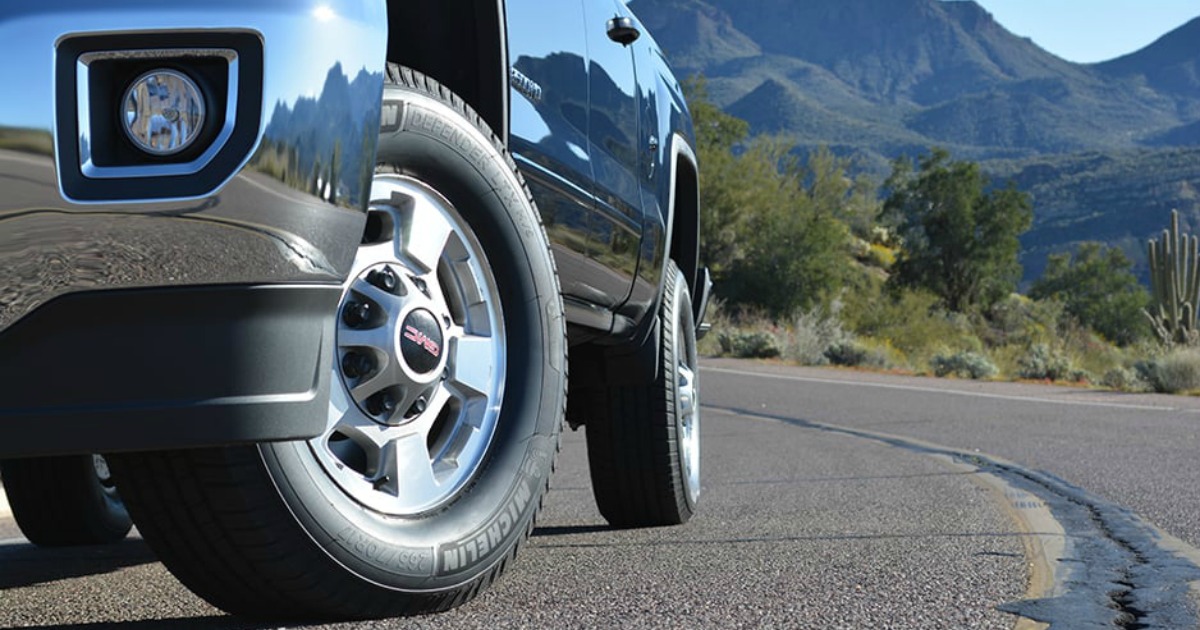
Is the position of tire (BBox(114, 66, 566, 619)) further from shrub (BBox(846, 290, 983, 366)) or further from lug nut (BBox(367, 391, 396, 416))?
shrub (BBox(846, 290, 983, 366))

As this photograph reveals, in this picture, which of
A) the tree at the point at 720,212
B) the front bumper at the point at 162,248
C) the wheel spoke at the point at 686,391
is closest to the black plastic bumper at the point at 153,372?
the front bumper at the point at 162,248

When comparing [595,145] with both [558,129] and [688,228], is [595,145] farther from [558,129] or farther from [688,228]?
[688,228]

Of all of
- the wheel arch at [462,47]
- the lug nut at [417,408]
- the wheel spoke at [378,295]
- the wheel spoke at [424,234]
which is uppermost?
the wheel arch at [462,47]

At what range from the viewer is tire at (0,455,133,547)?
456cm

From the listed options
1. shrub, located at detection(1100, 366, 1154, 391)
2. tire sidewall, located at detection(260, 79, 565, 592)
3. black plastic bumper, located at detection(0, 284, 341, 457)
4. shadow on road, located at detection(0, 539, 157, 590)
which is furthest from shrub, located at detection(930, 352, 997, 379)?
black plastic bumper, located at detection(0, 284, 341, 457)

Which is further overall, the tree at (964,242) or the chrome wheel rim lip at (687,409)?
the tree at (964,242)

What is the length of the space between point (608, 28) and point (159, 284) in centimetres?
252

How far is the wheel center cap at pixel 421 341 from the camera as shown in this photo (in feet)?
9.30

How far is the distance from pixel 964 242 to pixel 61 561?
62.4m

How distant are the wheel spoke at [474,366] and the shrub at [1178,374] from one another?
17.9 m

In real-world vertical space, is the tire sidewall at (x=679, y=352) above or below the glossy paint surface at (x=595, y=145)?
below

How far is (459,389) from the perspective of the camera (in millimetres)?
3055

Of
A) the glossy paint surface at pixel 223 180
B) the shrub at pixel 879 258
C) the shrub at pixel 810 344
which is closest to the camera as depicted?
the glossy paint surface at pixel 223 180

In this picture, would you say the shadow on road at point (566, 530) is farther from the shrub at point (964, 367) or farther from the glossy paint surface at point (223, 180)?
the shrub at point (964, 367)
